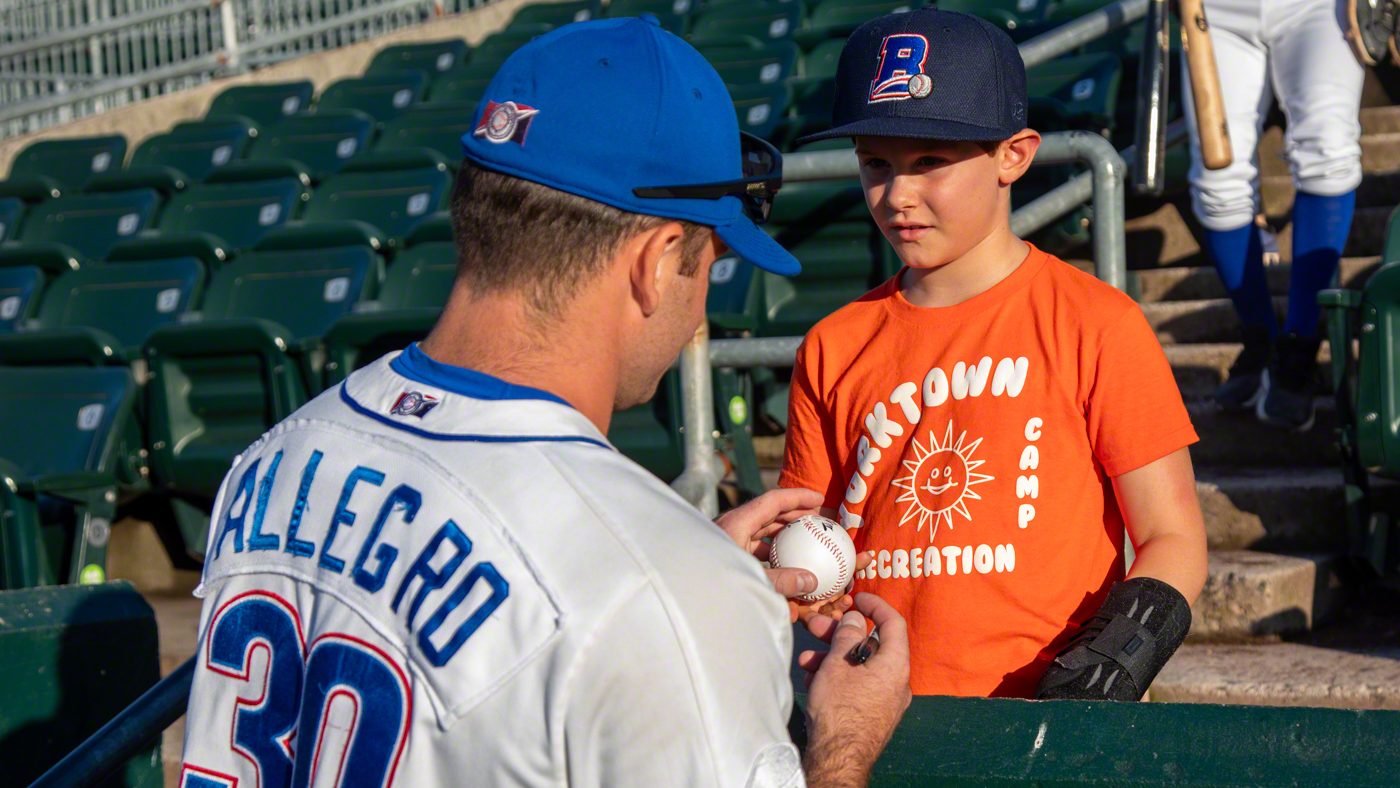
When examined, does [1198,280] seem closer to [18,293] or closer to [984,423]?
[984,423]

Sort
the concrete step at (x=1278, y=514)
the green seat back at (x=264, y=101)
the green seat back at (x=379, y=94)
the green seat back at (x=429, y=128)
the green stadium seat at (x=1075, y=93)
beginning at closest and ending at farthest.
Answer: the concrete step at (x=1278, y=514) < the green stadium seat at (x=1075, y=93) < the green seat back at (x=429, y=128) < the green seat back at (x=379, y=94) < the green seat back at (x=264, y=101)

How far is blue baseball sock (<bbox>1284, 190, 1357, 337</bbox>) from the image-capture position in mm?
4176

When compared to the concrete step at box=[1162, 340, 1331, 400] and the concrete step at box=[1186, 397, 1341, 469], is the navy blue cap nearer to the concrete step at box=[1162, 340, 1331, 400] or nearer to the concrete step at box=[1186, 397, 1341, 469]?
the concrete step at box=[1186, 397, 1341, 469]

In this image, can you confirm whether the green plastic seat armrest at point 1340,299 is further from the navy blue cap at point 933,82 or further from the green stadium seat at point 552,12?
the green stadium seat at point 552,12

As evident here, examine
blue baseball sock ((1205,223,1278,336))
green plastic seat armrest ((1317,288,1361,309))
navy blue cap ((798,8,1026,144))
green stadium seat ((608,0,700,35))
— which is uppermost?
navy blue cap ((798,8,1026,144))

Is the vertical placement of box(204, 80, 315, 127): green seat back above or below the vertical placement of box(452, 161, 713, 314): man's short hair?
below

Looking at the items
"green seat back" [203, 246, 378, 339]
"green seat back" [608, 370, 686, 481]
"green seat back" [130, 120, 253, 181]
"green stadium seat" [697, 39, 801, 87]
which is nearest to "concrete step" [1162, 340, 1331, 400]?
"green seat back" [608, 370, 686, 481]

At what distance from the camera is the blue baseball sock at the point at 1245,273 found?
434cm

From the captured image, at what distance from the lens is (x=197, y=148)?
31.6ft

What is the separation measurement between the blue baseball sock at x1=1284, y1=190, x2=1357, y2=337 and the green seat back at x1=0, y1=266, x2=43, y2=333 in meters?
5.29

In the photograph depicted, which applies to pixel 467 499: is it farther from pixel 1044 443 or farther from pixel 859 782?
pixel 1044 443

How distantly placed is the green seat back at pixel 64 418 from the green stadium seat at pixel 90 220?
2539 millimetres

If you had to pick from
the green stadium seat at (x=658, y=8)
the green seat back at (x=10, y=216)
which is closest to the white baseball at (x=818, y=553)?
the green seat back at (x=10, y=216)

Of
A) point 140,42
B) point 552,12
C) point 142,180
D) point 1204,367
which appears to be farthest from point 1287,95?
point 140,42
